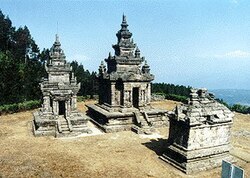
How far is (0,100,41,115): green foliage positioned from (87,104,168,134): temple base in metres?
11.6

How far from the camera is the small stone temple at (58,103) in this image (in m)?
25.2

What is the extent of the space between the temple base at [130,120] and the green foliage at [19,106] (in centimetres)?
1165

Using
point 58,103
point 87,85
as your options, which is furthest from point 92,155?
point 87,85

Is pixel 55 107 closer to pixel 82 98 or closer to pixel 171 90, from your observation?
pixel 82 98

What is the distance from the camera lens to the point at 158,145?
72.9 ft

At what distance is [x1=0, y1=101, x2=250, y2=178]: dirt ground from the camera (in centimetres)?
1669

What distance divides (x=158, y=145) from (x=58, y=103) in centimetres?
1085

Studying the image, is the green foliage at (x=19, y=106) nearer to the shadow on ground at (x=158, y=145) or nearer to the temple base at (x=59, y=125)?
the temple base at (x=59, y=125)

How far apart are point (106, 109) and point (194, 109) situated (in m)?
12.9

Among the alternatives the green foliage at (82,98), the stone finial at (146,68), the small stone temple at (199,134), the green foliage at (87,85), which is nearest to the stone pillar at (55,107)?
the stone finial at (146,68)

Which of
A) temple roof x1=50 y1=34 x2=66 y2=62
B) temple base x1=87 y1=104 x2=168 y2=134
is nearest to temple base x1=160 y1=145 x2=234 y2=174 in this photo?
temple base x1=87 y1=104 x2=168 y2=134

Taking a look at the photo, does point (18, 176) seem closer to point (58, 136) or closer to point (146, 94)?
point (58, 136)

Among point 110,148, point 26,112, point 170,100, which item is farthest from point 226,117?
point 170,100

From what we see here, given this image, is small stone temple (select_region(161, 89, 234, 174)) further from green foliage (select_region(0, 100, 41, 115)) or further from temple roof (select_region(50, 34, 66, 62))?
green foliage (select_region(0, 100, 41, 115))
